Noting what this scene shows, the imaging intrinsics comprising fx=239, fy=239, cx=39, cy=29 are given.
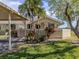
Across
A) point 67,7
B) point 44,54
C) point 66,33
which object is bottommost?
point 44,54

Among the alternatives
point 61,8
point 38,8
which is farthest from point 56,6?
point 38,8

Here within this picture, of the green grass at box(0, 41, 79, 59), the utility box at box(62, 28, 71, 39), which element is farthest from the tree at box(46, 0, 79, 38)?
the utility box at box(62, 28, 71, 39)

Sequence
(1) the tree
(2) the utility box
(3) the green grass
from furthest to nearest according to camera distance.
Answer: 1. (2) the utility box
2. (1) the tree
3. (3) the green grass

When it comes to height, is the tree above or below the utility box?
above

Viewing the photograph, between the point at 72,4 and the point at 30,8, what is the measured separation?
19507 mm

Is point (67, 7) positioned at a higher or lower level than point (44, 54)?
higher

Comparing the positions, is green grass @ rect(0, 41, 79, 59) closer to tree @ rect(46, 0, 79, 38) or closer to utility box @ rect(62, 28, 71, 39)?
tree @ rect(46, 0, 79, 38)

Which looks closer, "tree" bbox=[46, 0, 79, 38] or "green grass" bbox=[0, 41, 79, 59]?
"green grass" bbox=[0, 41, 79, 59]

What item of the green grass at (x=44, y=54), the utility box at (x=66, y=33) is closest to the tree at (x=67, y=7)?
the green grass at (x=44, y=54)

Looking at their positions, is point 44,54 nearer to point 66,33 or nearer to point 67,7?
point 67,7

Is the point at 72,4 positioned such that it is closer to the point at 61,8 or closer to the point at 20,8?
the point at 61,8

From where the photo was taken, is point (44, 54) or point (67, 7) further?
point (67, 7)

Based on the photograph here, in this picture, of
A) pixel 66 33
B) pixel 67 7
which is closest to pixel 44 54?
pixel 67 7

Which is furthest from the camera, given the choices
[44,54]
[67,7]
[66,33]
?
[66,33]
